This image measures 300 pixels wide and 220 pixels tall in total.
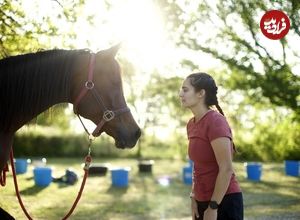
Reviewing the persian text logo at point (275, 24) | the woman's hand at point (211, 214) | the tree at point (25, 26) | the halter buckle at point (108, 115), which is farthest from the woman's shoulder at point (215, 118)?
the persian text logo at point (275, 24)

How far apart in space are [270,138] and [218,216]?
22.5m

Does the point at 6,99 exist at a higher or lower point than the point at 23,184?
higher

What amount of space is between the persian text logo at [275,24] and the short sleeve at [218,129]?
7676mm

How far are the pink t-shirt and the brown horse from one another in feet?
1.49

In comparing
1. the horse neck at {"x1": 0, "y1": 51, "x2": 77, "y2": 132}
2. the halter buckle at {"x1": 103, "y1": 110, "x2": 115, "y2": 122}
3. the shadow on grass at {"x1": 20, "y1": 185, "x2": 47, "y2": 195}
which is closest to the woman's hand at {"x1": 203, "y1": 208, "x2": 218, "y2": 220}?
the halter buckle at {"x1": 103, "y1": 110, "x2": 115, "y2": 122}

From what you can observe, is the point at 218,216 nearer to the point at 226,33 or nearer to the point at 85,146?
the point at 226,33

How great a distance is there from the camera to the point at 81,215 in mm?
7992

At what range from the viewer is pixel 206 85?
3.06 meters

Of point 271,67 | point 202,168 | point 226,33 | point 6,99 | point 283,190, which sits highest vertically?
point 226,33

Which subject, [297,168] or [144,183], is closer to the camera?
[144,183]

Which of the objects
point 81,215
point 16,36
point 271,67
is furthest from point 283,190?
point 16,36

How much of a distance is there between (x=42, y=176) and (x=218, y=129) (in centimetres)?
938

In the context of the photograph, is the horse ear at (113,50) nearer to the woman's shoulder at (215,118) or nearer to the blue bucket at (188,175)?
the woman's shoulder at (215,118)

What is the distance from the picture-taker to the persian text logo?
1002cm
